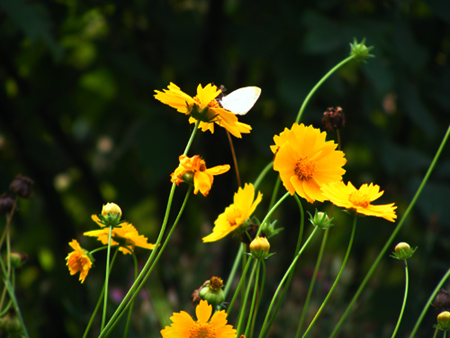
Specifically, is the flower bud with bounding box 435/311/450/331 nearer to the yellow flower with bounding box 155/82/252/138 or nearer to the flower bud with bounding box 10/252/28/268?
the yellow flower with bounding box 155/82/252/138

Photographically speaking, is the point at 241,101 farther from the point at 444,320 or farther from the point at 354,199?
the point at 444,320

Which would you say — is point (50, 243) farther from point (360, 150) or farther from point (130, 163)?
point (360, 150)

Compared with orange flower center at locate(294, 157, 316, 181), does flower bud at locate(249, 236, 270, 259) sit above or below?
below

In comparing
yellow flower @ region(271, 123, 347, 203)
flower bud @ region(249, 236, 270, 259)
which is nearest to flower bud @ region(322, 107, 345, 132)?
yellow flower @ region(271, 123, 347, 203)

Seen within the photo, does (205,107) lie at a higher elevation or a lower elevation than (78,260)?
higher

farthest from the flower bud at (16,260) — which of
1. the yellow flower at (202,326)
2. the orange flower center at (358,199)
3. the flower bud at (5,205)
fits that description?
the orange flower center at (358,199)

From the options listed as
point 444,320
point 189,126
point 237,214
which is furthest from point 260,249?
point 189,126

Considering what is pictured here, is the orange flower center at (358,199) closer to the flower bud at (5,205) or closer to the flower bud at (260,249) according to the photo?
the flower bud at (260,249)
